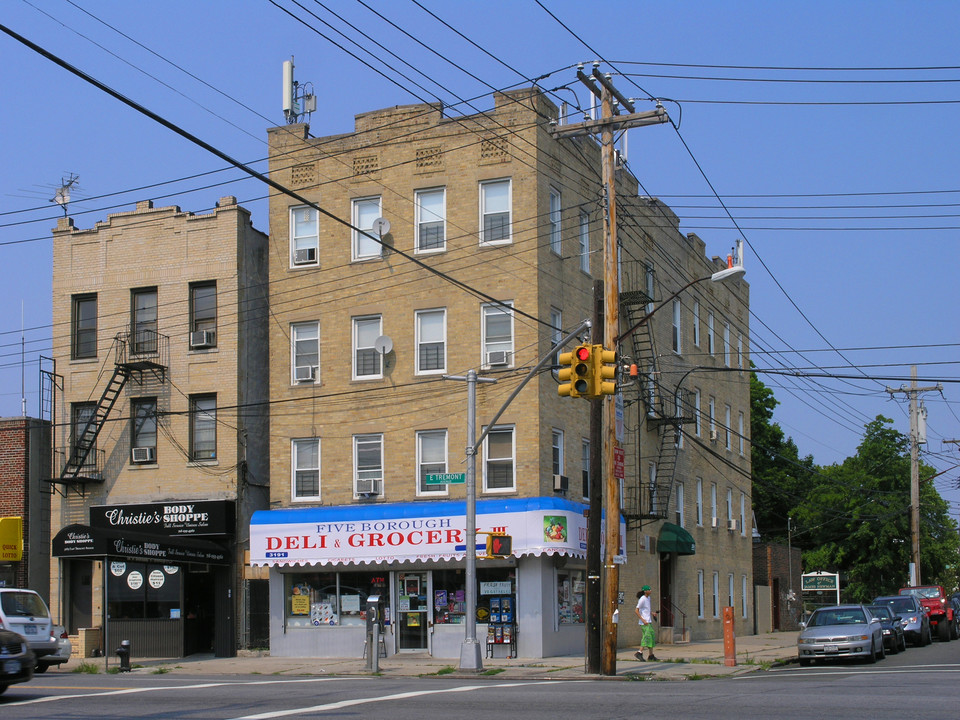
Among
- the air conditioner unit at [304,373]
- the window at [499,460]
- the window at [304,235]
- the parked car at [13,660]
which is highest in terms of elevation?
the window at [304,235]

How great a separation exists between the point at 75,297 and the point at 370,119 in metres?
10.4

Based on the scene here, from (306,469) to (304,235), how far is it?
21.3 feet

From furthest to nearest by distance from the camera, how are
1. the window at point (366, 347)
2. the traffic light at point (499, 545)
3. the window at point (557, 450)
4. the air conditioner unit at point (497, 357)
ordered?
1. the window at point (366, 347)
2. the window at point (557, 450)
3. the air conditioner unit at point (497, 357)
4. the traffic light at point (499, 545)

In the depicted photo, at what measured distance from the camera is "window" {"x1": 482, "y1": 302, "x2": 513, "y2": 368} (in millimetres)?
29219

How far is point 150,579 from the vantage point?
3195 centimetres

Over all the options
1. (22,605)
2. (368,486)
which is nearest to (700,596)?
(368,486)

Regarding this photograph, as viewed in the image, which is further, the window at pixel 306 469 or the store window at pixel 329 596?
the window at pixel 306 469

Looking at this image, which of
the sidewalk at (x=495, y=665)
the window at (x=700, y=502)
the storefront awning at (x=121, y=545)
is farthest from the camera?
the window at (x=700, y=502)

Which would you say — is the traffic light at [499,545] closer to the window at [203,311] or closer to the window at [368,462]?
the window at [368,462]

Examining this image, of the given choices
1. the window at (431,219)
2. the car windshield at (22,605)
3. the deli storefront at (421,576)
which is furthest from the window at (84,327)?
the car windshield at (22,605)

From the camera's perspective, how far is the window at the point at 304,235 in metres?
31.6

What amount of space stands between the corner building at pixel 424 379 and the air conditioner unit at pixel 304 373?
0.07 meters

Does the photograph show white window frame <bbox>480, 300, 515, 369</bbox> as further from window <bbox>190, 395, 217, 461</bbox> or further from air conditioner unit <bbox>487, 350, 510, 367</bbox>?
window <bbox>190, 395, 217, 461</bbox>

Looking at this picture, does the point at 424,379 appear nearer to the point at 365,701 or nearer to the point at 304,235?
the point at 304,235
